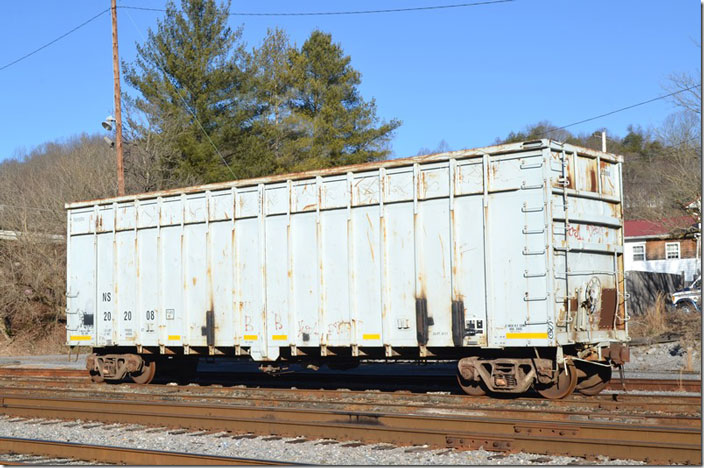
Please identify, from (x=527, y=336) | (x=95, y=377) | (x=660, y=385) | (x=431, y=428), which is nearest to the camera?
(x=431, y=428)

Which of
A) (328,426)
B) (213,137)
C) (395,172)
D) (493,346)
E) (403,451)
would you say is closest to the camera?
(403,451)

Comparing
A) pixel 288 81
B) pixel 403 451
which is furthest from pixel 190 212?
pixel 288 81

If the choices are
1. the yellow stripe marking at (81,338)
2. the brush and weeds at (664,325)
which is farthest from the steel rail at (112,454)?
the brush and weeds at (664,325)

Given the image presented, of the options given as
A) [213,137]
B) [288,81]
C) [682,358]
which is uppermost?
[288,81]

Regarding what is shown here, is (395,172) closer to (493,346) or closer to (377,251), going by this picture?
(377,251)

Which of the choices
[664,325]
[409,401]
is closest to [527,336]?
[409,401]

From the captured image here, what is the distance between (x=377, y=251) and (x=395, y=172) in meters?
1.31

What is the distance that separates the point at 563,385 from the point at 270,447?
4.98 metres

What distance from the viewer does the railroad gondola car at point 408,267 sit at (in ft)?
37.6

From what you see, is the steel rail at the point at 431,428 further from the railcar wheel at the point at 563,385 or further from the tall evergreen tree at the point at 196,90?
the tall evergreen tree at the point at 196,90

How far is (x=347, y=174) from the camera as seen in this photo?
12984 mm

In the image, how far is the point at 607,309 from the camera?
12156mm

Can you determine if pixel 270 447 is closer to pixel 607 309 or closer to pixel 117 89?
pixel 607 309

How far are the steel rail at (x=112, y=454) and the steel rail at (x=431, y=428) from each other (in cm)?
199
